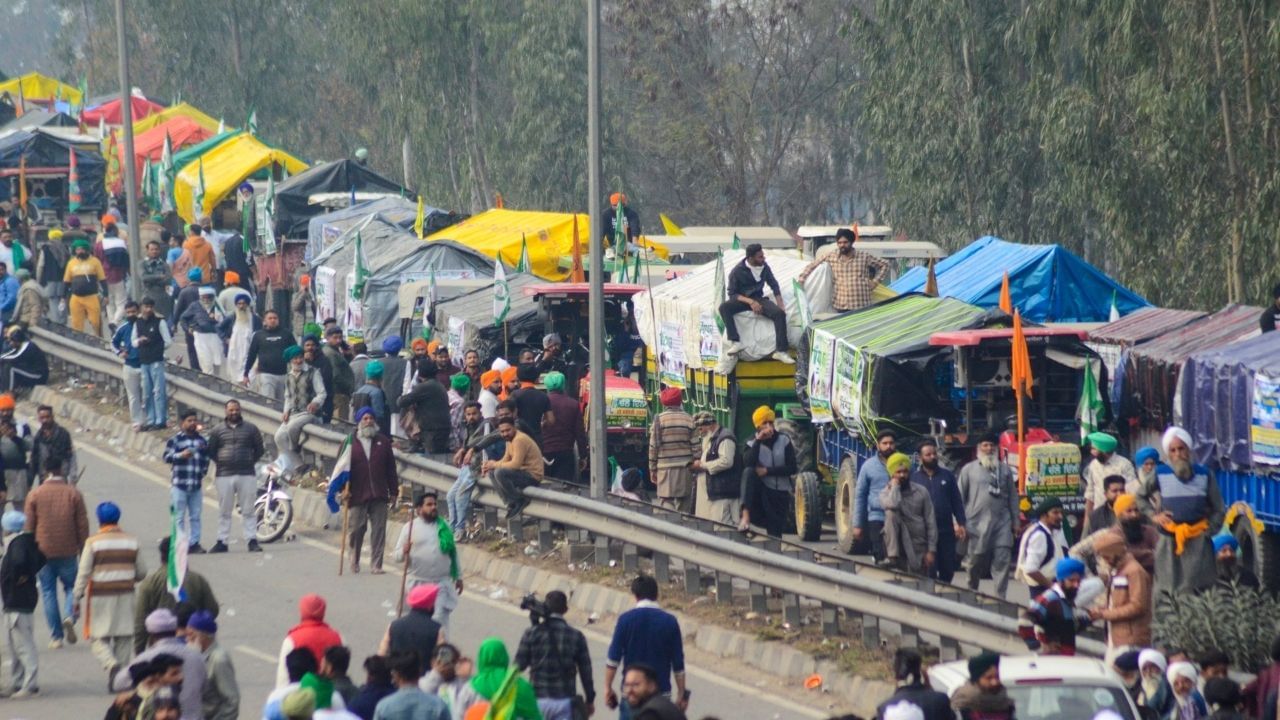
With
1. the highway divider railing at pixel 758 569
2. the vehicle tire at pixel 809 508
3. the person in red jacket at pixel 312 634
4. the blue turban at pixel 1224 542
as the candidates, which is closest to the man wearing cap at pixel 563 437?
the highway divider railing at pixel 758 569

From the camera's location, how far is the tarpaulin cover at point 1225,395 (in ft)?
61.6

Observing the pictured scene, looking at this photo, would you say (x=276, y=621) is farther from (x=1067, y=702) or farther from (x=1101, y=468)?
(x=1067, y=702)

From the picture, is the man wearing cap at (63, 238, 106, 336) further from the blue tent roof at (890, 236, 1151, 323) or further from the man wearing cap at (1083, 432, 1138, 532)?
the man wearing cap at (1083, 432, 1138, 532)

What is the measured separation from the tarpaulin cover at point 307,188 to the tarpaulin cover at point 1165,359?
1946cm

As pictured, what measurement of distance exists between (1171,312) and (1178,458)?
7.58 m

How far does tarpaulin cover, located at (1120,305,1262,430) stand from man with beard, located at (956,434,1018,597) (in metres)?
4.06

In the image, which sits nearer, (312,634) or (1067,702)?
(1067,702)

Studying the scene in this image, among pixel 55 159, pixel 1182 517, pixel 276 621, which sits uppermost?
pixel 55 159

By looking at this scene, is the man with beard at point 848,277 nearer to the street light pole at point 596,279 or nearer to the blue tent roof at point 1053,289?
the blue tent roof at point 1053,289

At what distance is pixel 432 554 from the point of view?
15781 millimetres

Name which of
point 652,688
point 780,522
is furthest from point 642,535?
point 652,688

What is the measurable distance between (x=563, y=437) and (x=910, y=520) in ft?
17.1

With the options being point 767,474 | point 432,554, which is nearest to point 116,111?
point 767,474

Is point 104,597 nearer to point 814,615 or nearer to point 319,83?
point 814,615
